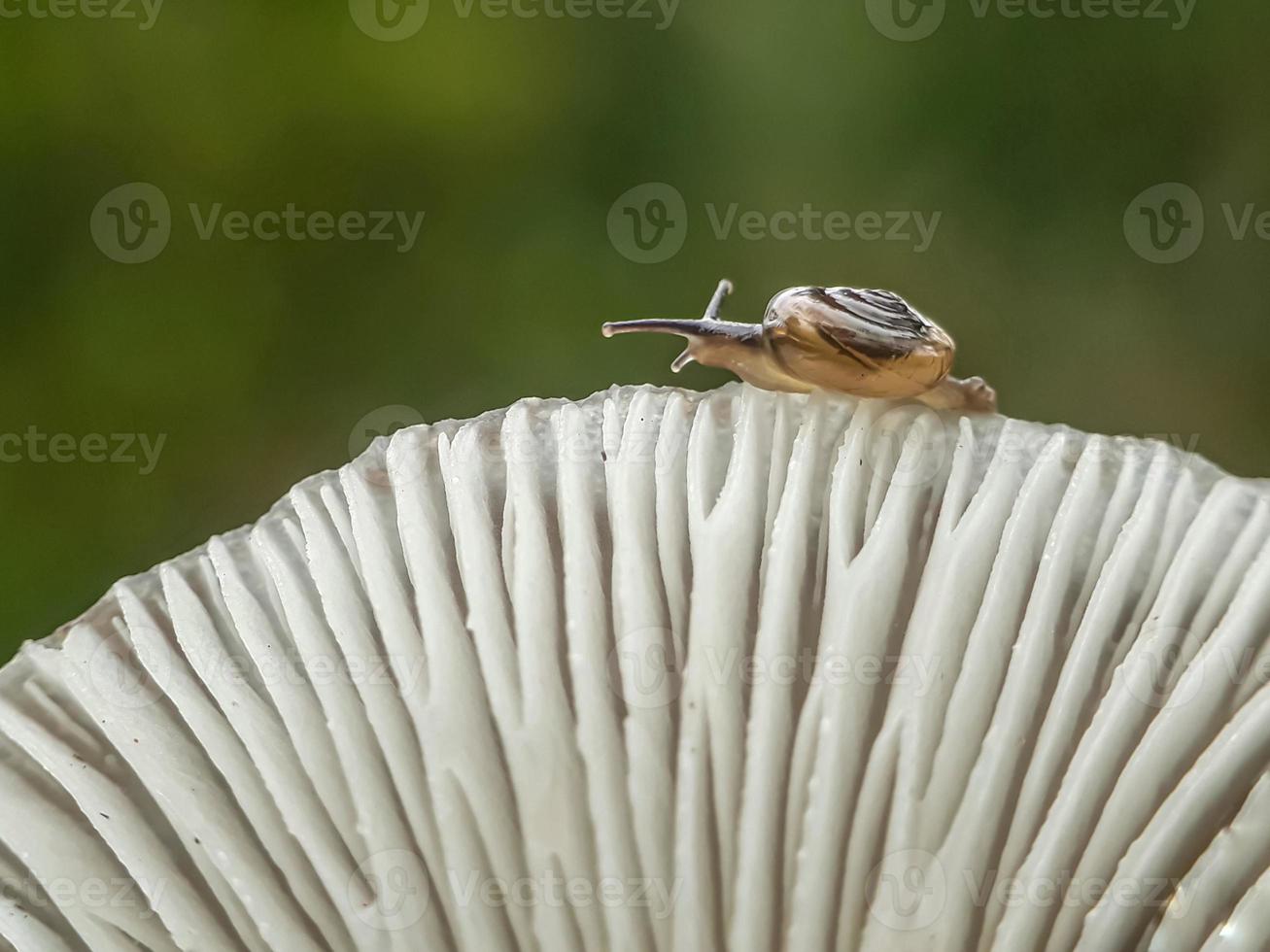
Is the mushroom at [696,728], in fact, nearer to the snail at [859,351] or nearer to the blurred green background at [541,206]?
the snail at [859,351]

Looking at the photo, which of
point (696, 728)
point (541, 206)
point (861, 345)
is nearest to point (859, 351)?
point (861, 345)

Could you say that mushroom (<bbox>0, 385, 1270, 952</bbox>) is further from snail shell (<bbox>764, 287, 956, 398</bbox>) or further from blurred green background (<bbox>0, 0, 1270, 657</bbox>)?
blurred green background (<bbox>0, 0, 1270, 657</bbox>)

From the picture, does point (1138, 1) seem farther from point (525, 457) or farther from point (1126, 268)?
point (525, 457)

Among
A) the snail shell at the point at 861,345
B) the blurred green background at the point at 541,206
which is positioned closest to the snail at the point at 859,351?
the snail shell at the point at 861,345

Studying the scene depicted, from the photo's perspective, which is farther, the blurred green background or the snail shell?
the blurred green background

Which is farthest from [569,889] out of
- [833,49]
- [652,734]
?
[833,49]

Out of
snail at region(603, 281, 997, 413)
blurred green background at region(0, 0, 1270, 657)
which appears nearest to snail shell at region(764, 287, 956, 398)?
snail at region(603, 281, 997, 413)
